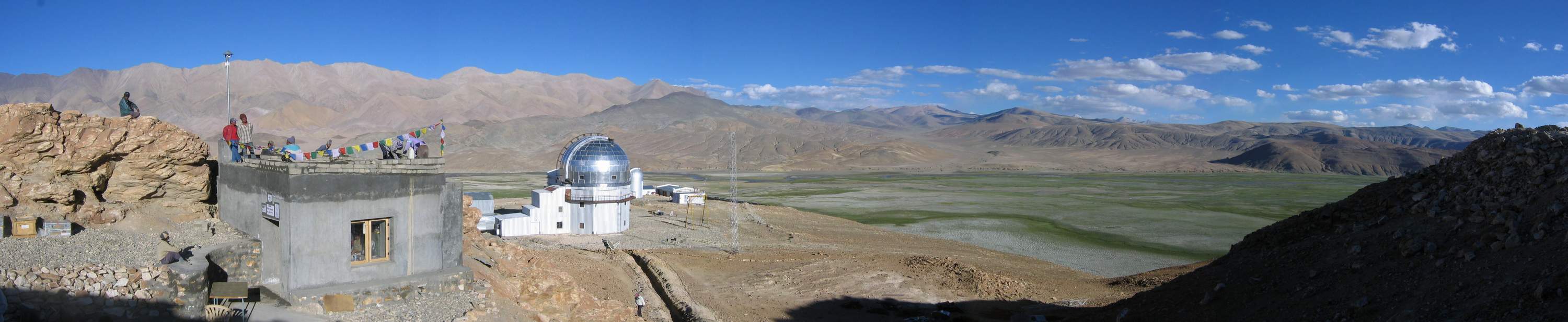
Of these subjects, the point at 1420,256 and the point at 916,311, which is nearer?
the point at 1420,256

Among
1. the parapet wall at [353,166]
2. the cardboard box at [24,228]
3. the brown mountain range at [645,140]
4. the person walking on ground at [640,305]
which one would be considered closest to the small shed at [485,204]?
the person walking on ground at [640,305]

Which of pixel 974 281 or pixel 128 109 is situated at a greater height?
pixel 128 109

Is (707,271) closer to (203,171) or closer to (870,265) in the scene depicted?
(870,265)

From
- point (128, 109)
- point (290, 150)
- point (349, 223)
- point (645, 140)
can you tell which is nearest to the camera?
point (349, 223)

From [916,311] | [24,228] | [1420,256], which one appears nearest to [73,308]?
[24,228]

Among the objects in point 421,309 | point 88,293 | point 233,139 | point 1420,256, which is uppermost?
point 233,139

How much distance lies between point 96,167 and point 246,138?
2476 millimetres

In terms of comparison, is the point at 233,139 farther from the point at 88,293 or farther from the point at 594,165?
the point at 594,165

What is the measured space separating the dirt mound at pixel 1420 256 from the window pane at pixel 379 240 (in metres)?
13.0

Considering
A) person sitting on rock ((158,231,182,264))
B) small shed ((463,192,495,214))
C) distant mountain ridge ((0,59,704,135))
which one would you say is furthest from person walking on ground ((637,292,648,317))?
distant mountain ridge ((0,59,704,135))

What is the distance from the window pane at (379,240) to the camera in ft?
45.7

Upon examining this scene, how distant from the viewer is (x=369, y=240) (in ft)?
45.3

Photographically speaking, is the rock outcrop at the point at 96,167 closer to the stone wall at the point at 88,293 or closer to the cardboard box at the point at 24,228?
the cardboard box at the point at 24,228

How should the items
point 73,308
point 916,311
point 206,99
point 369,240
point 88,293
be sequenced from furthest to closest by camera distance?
point 206,99 → point 916,311 → point 369,240 → point 88,293 → point 73,308
